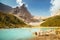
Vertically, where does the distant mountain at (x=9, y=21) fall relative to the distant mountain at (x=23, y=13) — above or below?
below

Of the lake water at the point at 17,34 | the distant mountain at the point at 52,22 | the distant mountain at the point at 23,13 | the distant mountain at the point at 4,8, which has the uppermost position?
the distant mountain at the point at 4,8

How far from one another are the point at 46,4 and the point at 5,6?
1317mm

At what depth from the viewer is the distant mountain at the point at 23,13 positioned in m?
5.28

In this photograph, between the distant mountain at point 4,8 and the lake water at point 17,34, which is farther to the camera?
the distant mountain at point 4,8

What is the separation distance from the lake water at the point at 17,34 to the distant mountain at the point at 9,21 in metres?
0.16

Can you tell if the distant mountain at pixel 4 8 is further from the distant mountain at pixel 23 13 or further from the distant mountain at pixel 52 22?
the distant mountain at pixel 52 22

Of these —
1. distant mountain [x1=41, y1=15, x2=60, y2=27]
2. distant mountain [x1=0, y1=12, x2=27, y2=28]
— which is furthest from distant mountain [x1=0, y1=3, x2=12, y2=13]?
distant mountain [x1=41, y1=15, x2=60, y2=27]

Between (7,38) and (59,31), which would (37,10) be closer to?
(59,31)

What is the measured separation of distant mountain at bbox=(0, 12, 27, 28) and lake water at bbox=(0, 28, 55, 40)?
0.52ft

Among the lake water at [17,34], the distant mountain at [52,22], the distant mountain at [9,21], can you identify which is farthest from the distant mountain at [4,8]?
the distant mountain at [52,22]

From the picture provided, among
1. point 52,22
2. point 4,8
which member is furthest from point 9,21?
point 52,22

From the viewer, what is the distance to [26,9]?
208 inches

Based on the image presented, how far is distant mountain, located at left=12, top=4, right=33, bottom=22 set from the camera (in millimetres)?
5282

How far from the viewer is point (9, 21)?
5352 millimetres
